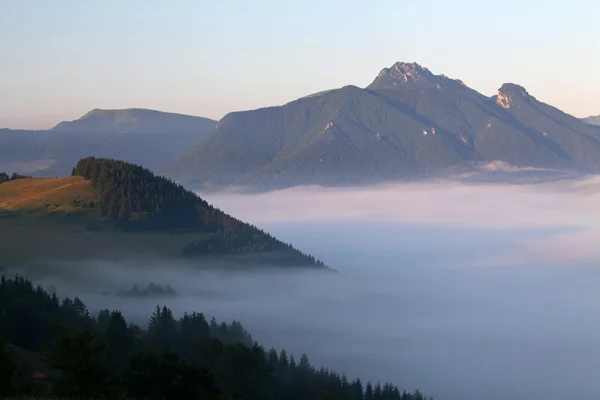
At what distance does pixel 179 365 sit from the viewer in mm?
73375

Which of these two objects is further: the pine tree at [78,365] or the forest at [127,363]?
the forest at [127,363]

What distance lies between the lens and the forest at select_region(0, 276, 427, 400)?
7038cm

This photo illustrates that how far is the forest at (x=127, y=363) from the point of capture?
70.4 m

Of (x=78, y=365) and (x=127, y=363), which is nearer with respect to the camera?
(x=78, y=365)

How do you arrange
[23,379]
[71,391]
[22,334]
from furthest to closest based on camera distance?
[22,334] < [23,379] < [71,391]

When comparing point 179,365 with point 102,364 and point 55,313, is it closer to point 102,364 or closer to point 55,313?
point 102,364

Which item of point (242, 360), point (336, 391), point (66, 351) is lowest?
point (336, 391)

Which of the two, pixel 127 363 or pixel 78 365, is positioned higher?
pixel 78 365

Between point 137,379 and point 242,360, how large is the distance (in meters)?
60.4

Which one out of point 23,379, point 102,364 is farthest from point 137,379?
point 23,379

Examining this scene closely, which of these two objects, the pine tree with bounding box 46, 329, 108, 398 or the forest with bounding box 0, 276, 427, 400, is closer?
the pine tree with bounding box 46, 329, 108, 398

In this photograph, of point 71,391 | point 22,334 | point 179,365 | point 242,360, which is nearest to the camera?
point 71,391

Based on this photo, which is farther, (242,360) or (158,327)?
(158,327)

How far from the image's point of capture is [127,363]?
115938 mm
